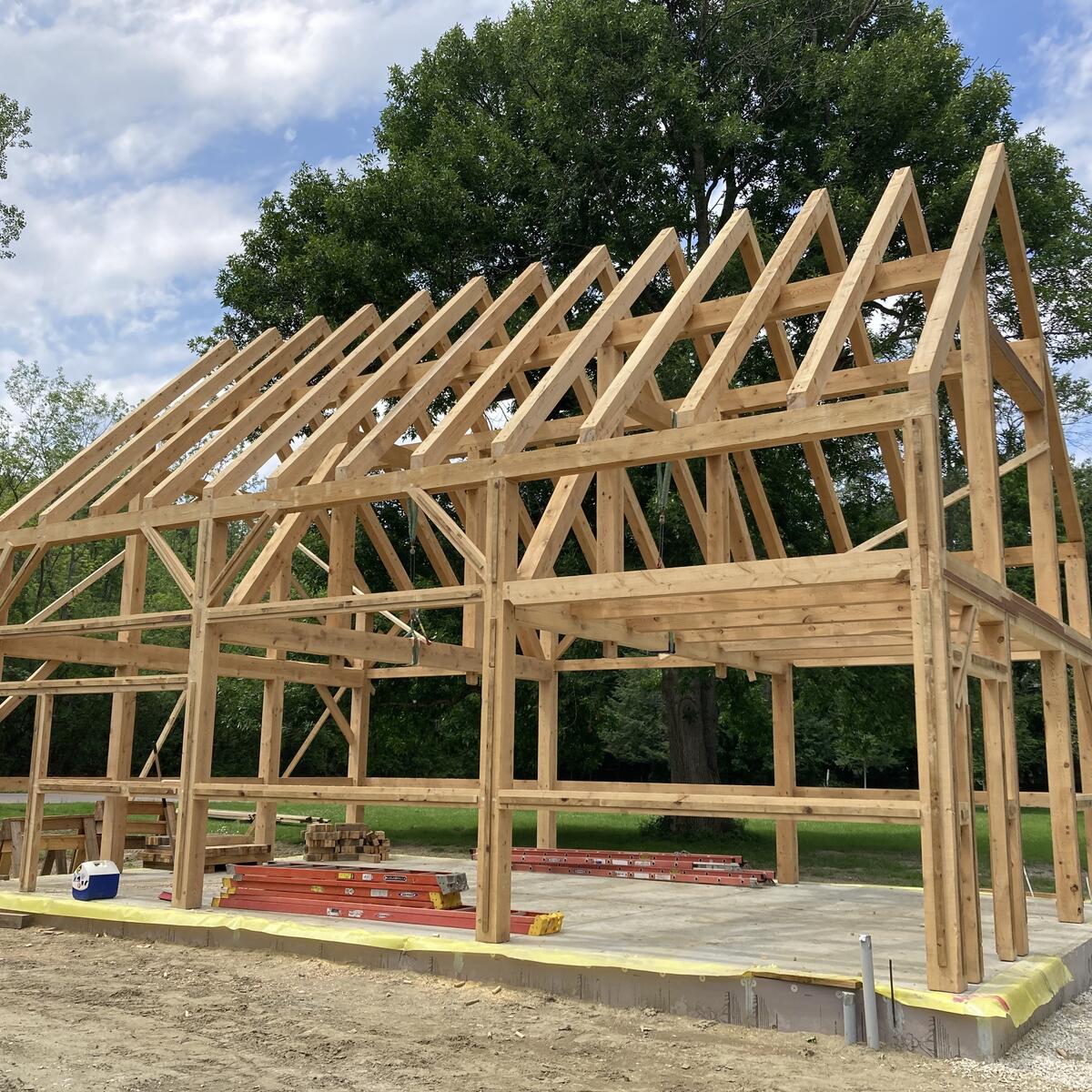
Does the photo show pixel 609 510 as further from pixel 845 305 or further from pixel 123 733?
pixel 123 733

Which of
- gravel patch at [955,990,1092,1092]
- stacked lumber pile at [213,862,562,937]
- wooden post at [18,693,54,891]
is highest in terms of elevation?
wooden post at [18,693,54,891]

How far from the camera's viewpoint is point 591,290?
2406 centimetres

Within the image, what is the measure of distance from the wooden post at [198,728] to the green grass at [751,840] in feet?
29.3

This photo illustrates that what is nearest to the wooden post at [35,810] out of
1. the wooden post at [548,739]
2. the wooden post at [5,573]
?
the wooden post at [5,573]

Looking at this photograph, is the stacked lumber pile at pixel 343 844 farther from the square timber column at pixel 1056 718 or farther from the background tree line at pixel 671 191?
the square timber column at pixel 1056 718

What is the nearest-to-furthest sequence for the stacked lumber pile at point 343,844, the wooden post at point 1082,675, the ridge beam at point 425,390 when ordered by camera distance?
1. the ridge beam at point 425,390
2. the wooden post at point 1082,675
3. the stacked lumber pile at point 343,844

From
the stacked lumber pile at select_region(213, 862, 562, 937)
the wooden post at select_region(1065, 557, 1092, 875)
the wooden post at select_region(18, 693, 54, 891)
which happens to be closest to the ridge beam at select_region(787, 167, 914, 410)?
the wooden post at select_region(1065, 557, 1092, 875)

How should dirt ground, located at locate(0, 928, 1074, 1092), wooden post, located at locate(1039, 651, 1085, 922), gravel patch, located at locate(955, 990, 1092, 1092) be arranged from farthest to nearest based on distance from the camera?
wooden post, located at locate(1039, 651, 1085, 922), gravel patch, located at locate(955, 990, 1092, 1092), dirt ground, located at locate(0, 928, 1074, 1092)

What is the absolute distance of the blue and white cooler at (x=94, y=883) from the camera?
11.1m

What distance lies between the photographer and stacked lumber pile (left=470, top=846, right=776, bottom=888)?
1402 cm

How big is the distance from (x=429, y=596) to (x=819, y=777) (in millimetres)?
33188

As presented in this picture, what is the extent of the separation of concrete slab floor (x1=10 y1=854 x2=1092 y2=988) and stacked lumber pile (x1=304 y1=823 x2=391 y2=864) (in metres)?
1.86

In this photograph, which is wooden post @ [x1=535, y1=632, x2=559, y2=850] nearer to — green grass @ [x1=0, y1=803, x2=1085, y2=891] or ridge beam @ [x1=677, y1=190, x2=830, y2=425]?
green grass @ [x1=0, y1=803, x2=1085, y2=891]

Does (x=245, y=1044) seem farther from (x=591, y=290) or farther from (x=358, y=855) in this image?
(x=591, y=290)
